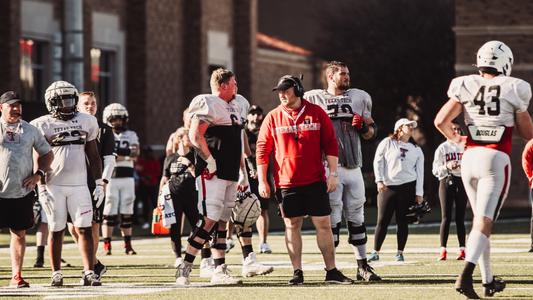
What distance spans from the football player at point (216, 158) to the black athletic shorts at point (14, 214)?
1.71 meters

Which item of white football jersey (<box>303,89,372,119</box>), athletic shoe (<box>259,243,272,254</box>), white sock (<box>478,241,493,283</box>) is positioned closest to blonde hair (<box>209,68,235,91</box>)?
white football jersey (<box>303,89,372,119</box>)

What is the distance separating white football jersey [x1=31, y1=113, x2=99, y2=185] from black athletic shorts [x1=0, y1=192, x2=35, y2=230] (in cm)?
45

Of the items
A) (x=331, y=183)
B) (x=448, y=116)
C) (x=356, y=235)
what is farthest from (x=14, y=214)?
(x=448, y=116)

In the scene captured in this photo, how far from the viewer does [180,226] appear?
59.7 feet

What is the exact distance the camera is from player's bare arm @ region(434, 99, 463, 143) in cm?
1271

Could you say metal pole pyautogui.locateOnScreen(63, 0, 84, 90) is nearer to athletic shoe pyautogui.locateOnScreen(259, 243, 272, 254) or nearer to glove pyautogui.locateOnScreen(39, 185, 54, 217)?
athletic shoe pyautogui.locateOnScreen(259, 243, 272, 254)

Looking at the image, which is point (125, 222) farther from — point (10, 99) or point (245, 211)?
point (10, 99)

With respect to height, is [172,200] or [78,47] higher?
[78,47]

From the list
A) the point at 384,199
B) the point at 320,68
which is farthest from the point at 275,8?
the point at 384,199

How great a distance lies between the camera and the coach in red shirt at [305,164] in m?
14.2

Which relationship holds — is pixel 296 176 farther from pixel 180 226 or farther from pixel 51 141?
pixel 180 226

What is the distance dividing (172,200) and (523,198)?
2808 centimetres

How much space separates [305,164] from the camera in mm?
14219

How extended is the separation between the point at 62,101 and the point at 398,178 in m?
5.59
